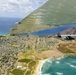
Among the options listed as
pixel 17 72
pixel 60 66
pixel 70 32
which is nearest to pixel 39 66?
pixel 60 66

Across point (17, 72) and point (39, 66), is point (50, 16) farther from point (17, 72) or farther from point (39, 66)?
point (17, 72)

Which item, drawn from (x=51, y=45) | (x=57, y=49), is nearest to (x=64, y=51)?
(x=57, y=49)

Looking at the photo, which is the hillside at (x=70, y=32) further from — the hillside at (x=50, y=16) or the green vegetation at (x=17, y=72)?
the green vegetation at (x=17, y=72)

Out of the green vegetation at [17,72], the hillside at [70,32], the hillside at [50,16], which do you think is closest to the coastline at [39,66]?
the green vegetation at [17,72]

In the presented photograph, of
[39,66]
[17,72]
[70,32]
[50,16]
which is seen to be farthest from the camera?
[70,32]

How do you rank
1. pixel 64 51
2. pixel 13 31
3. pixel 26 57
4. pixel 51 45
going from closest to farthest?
pixel 13 31 → pixel 26 57 → pixel 64 51 → pixel 51 45

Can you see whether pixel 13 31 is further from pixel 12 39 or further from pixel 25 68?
pixel 12 39

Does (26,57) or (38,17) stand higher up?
(38,17)
